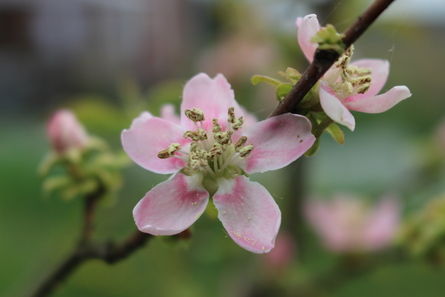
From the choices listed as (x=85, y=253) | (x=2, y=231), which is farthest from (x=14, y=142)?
(x=85, y=253)

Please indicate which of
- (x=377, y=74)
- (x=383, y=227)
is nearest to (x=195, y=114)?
(x=377, y=74)

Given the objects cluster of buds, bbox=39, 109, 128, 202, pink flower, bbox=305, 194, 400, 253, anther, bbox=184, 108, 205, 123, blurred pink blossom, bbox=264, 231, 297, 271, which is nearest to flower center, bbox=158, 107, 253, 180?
anther, bbox=184, 108, 205, 123

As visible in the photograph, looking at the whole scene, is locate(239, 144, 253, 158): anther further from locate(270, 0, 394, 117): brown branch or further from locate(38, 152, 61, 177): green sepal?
locate(38, 152, 61, 177): green sepal

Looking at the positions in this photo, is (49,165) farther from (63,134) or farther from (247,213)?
(247,213)

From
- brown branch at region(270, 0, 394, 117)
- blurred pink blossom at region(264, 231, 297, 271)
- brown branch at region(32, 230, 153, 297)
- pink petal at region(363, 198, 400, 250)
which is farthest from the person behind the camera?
blurred pink blossom at region(264, 231, 297, 271)

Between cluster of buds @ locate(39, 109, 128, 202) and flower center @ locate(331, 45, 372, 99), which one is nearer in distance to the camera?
flower center @ locate(331, 45, 372, 99)

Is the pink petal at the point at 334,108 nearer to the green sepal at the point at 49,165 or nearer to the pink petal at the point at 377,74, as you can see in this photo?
the pink petal at the point at 377,74

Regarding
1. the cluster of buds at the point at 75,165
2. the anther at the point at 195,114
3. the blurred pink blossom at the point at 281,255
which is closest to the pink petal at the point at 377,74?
the anther at the point at 195,114
